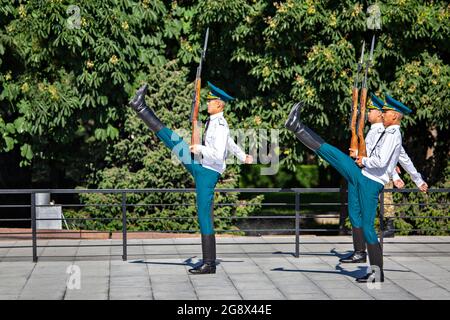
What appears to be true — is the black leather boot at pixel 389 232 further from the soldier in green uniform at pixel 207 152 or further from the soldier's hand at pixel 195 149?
the soldier's hand at pixel 195 149

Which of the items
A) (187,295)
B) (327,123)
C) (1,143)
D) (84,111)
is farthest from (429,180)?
(187,295)

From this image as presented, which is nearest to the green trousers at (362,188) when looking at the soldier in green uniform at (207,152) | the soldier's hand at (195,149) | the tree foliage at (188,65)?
the soldier in green uniform at (207,152)

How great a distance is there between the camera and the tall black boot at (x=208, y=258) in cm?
959

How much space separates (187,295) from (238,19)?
720 centimetres

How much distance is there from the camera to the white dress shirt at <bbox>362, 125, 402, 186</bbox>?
28.8 feet

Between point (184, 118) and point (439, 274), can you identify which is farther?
point (184, 118)

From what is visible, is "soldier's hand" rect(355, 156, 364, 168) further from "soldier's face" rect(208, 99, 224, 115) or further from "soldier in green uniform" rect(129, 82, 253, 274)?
"soldier's face" rect(208, 99, 224, 115)

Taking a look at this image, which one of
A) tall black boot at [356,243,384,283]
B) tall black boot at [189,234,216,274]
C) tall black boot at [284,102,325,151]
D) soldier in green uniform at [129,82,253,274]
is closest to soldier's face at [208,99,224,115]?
soldier in green uniform at [129,82,253,274]

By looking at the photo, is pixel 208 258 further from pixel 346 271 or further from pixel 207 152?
pixel 346 271

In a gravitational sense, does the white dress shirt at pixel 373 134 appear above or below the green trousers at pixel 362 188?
above

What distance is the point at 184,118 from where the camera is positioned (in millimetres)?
15047

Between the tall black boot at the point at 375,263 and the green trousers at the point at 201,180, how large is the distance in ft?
5.81

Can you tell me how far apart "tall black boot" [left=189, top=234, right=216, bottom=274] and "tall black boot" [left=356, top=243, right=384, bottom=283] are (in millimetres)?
1641
